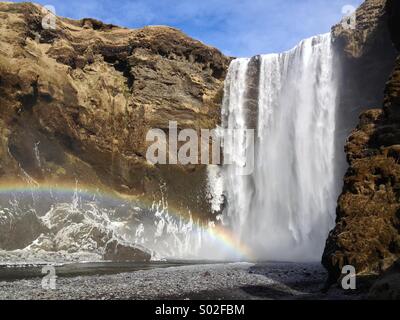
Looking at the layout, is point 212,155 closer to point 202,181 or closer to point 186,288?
point 202,181

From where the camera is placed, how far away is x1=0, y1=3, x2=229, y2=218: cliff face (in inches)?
1721

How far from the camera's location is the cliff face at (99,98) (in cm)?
4372

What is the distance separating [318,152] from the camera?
4594 cm
